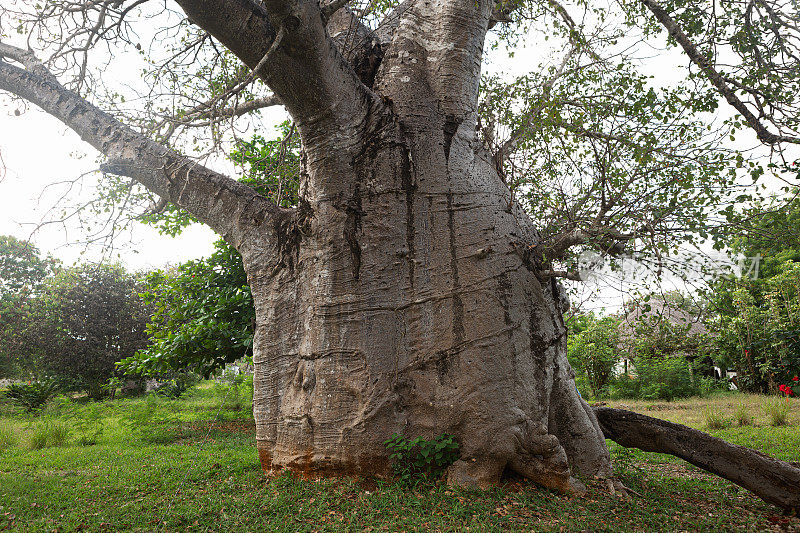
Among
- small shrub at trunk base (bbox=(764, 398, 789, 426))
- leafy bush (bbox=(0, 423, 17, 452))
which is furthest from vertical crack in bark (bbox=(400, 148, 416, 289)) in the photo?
small shrub at trunk base (bbox=(764, 398, 789, 426))

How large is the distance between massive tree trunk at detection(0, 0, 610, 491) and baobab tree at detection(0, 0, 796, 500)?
0.6 inches

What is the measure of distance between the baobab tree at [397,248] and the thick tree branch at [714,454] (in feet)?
Answer: 1.26

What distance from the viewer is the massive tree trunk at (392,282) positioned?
4.07 m

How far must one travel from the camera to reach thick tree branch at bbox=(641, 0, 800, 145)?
487cm

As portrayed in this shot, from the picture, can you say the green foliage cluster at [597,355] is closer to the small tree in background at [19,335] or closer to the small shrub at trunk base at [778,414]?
the small shrub at trunk base at [778,414]

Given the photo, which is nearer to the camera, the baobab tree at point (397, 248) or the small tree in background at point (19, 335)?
the baobab tree at point (397, 248)

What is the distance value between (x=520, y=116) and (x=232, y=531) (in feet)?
14.3

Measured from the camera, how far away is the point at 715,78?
508 centimetres

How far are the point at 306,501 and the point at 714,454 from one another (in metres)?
3.53

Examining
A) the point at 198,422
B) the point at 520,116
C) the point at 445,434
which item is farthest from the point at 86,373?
the point at 520,116

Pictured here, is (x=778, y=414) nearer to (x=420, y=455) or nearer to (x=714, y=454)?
(x=714, y=454)

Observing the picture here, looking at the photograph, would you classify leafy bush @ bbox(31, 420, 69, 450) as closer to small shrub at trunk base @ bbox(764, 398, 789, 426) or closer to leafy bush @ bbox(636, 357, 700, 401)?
small shrub at trunk base @ bbox(764, 398, 789, 426)

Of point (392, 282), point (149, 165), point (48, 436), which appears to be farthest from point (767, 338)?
point (48, 436)

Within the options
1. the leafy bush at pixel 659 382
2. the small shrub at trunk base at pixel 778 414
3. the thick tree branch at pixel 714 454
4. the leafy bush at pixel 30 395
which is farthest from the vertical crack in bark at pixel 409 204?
the leafy bush at pixel 659 382
